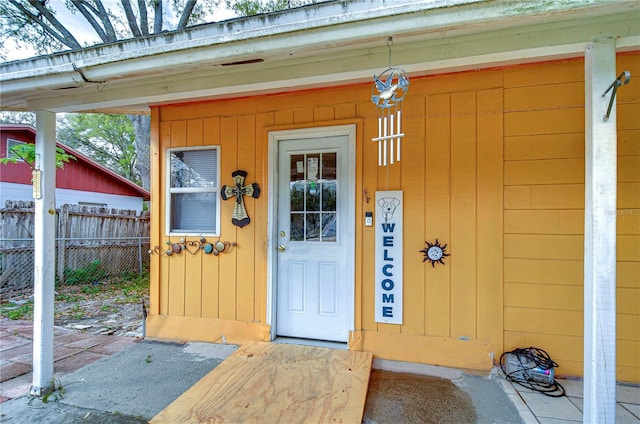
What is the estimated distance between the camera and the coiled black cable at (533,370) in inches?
82.8

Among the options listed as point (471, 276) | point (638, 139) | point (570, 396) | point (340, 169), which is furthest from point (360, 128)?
point (570, 396)

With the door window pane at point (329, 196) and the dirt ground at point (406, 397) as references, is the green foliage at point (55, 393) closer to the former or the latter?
the dirt ground at point (406, 397)

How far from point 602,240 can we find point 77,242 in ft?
24.3

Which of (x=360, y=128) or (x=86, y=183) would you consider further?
(x=86, y=183)

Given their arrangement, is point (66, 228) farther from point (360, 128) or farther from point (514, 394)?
point (514, 394)

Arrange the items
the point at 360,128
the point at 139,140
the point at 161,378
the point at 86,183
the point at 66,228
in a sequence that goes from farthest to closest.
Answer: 1. the point at 86,183
2. the point at 139,140
3. the point at 66,228
4. the point at 360,128
5. the point at 161,378

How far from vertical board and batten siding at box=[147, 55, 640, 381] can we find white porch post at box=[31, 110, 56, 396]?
150cm

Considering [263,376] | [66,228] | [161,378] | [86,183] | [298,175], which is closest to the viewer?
[263,376]

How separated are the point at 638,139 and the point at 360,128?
76.6 inches

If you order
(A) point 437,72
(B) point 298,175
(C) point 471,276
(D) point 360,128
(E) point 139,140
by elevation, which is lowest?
(C) point 471,276

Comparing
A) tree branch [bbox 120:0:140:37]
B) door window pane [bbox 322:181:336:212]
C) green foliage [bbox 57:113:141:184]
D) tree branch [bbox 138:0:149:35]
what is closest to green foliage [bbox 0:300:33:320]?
door window pane [bbox 322:181:336:212]

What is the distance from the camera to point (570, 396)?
2.00 m

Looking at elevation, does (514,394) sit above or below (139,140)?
below

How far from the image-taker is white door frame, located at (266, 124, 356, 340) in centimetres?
264
